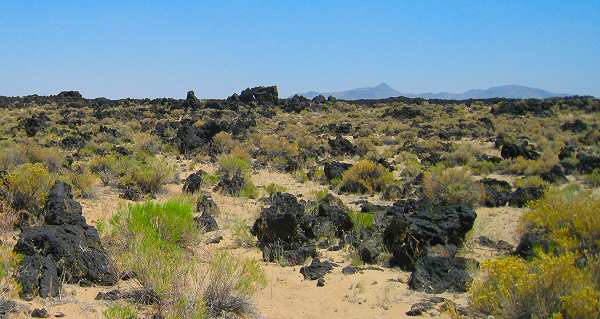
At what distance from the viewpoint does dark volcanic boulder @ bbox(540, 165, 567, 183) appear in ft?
47.0

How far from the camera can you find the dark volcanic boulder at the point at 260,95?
172ft

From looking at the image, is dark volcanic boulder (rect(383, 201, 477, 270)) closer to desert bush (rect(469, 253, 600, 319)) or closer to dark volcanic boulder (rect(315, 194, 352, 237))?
dark volcanic boulder (rect(315, 194, 352, 237))

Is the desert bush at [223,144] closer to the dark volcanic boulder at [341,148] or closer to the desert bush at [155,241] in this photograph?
the dark volcanic boulder at [341,148]

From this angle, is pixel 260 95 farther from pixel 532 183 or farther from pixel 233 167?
pixel 532 183

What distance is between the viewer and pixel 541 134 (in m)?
26.1

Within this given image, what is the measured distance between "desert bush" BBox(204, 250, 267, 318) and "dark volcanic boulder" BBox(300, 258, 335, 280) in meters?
1.37

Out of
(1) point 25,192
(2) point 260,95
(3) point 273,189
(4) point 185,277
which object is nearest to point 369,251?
(4) point 185,277

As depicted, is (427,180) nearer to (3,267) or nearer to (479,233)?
(479,233)

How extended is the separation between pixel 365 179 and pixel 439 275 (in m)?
6.97

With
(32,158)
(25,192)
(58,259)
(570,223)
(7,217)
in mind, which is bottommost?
(58,259)

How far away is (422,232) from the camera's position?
7543 millimetres

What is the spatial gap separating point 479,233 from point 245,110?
116ft

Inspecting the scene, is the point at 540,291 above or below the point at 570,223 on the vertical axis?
below

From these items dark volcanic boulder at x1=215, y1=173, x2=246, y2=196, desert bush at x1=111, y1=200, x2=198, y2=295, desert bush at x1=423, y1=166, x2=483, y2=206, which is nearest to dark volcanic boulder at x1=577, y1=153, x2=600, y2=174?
desert bush at x1=423, y1=166, x2=483, y2=206
